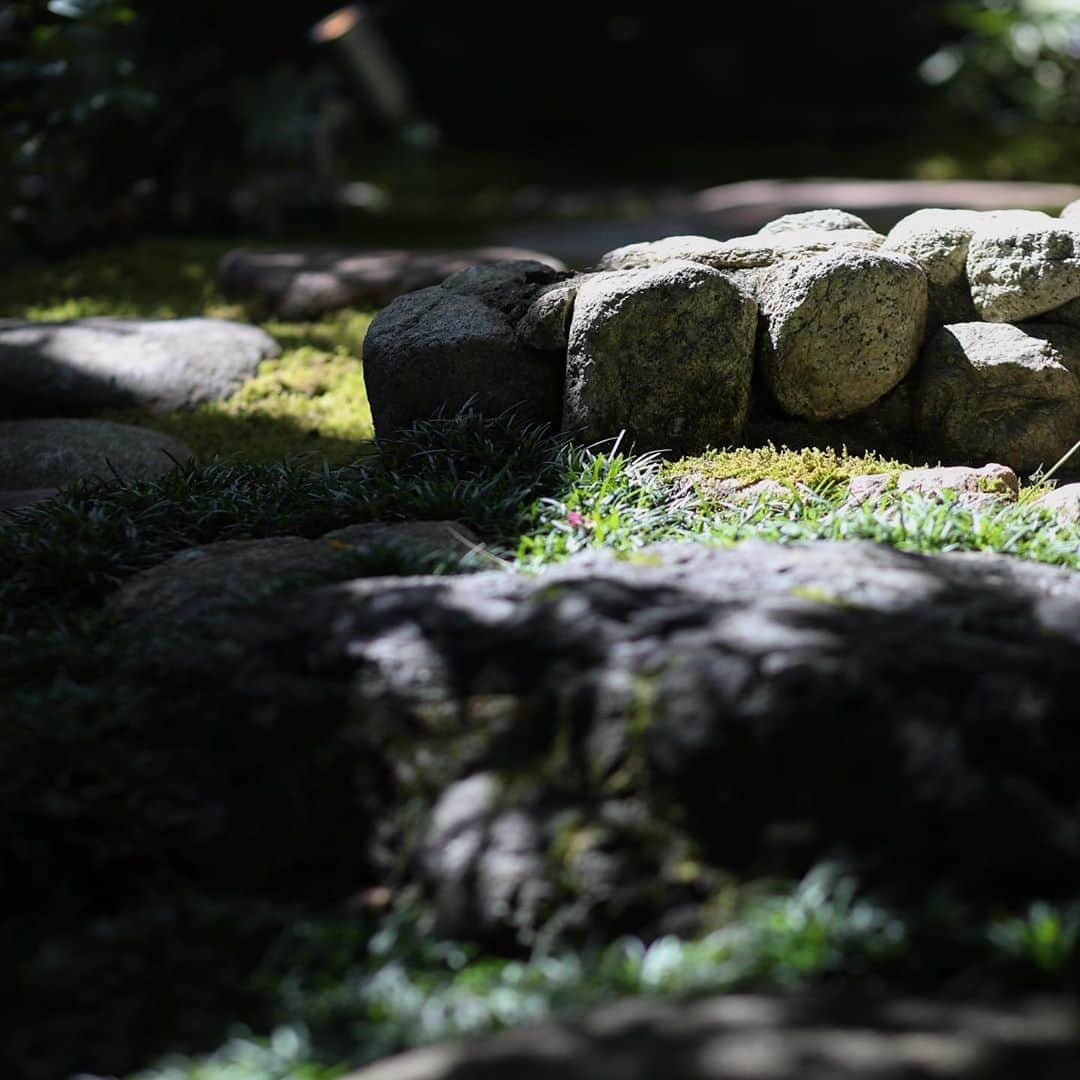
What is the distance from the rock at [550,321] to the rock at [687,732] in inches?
88.3

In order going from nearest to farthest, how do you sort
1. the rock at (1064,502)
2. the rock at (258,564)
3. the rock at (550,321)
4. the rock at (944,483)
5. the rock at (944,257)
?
the rock at (258,564)
the rock at (1064,502)
the rock at (944,483)
the rock at (550,321)
the rock at (944,257)

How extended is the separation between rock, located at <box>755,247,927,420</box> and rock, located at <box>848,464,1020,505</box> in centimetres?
46

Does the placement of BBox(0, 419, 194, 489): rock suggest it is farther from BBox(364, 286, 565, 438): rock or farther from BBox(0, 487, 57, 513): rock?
BBox(364, 286, 565, 438): rock

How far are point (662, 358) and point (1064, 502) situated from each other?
1.71 metres

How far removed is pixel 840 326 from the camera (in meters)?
5.69

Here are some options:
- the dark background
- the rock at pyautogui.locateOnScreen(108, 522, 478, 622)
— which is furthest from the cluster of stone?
the dark background

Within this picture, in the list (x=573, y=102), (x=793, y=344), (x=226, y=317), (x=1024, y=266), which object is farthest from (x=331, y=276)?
(x=573, y=102)

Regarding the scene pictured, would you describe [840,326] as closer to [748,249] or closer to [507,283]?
[748,249]

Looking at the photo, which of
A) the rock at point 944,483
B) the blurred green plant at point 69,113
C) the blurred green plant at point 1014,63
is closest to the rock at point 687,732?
the rock at point 944,483

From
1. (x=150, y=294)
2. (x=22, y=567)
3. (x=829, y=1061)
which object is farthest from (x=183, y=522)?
(x=150, y=294)

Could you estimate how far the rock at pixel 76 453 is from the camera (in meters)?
6.47

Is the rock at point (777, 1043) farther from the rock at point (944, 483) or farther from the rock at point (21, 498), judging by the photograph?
the rock at point (21, 498)

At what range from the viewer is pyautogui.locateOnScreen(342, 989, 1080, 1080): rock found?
229 cm

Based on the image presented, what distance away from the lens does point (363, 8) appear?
14023 millimetres
